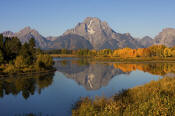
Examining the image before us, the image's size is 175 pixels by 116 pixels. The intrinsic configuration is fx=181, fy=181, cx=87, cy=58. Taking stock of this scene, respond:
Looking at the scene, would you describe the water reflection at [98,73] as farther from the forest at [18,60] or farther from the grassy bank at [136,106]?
the grassy bank at [136,106]

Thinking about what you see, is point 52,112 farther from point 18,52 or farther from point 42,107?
point 18,52

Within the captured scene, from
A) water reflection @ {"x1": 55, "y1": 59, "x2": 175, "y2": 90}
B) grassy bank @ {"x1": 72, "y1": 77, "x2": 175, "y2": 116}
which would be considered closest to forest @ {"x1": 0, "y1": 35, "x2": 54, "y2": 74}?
water reflection @ {"x1": 55, "y1": 59, "x2": 175, "y2": 90}

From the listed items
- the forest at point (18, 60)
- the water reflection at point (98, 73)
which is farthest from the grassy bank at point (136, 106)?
the forest at point (18, 60)

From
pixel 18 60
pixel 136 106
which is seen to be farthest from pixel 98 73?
pixel 136 106

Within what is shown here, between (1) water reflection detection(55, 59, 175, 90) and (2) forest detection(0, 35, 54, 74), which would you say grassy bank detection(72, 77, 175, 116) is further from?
(2) forest detection(0, 35, 54, 74)

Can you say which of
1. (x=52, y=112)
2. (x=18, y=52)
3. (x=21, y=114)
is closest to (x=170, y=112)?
(x=52, y=112)

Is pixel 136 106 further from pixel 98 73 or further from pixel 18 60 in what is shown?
pixel 18 60

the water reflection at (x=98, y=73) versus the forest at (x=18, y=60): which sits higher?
the forest at (x=18, y=60)

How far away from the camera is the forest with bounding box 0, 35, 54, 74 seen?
59.8 m

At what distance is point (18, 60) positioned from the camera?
62188 mm

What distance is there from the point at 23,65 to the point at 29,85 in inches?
942

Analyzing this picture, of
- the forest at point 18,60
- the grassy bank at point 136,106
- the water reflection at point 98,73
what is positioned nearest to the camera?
the grassy bank at point 136,106

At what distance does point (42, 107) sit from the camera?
83.5 feet

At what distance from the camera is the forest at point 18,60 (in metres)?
59.8
